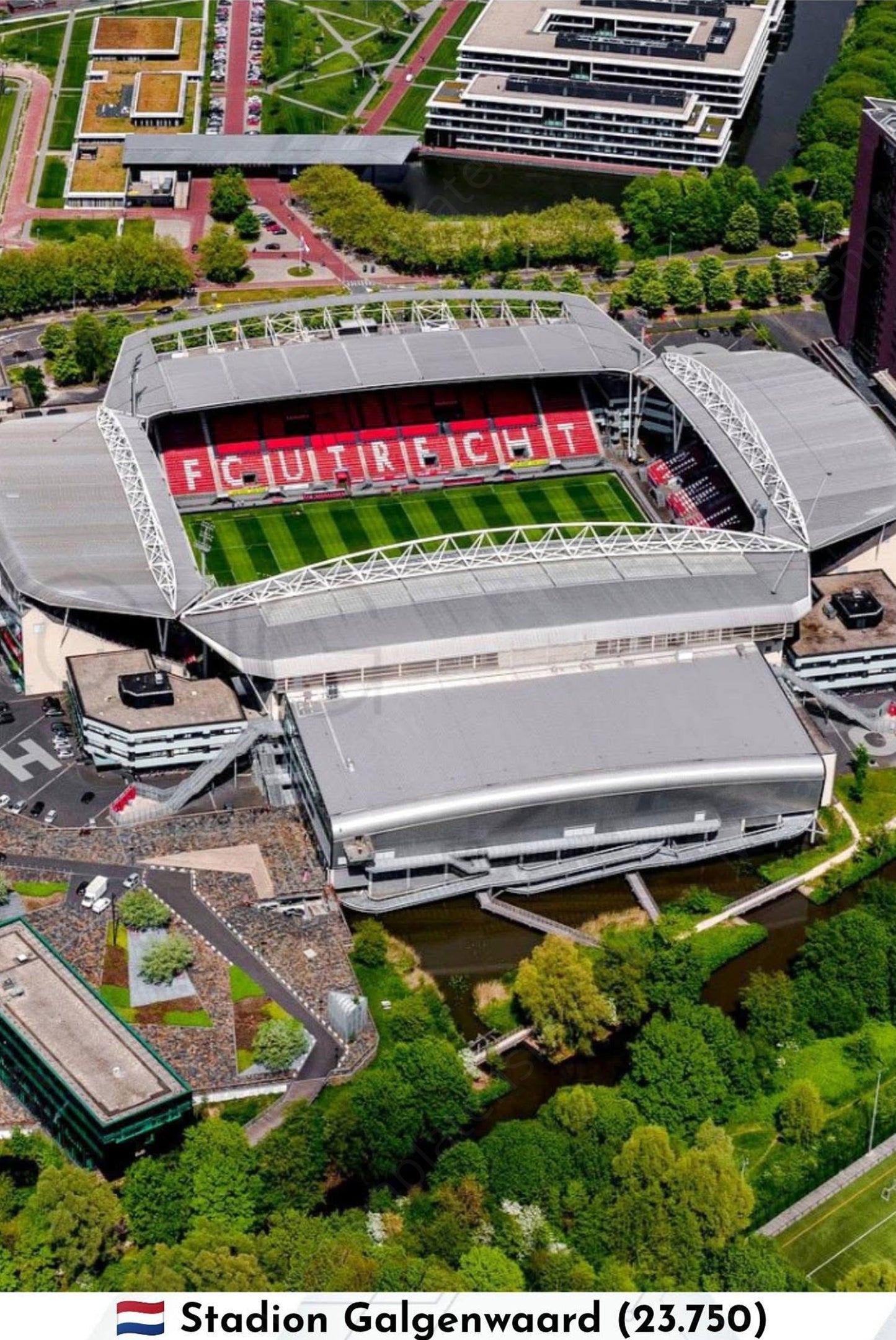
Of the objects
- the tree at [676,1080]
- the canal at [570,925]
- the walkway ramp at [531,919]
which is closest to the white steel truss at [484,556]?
the canal at [570,925]

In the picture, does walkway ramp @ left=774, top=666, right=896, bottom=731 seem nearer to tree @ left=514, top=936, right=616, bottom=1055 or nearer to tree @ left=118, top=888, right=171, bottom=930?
tree @ left=514, top=936, right=616, bottom=1055

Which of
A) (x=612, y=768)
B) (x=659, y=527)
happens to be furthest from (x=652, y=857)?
(x=659, y=527)

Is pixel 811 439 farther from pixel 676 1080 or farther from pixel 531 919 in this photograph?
pixel 676 1080

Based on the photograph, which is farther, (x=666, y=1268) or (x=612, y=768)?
(x=612, y=768)

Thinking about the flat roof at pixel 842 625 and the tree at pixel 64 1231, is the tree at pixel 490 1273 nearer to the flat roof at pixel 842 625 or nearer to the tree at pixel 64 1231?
the tree at pixel 64 1231

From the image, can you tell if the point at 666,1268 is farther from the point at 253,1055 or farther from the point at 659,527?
the point at 659,527

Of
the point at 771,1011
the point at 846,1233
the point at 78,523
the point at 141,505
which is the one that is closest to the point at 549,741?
the point at 771,1011
